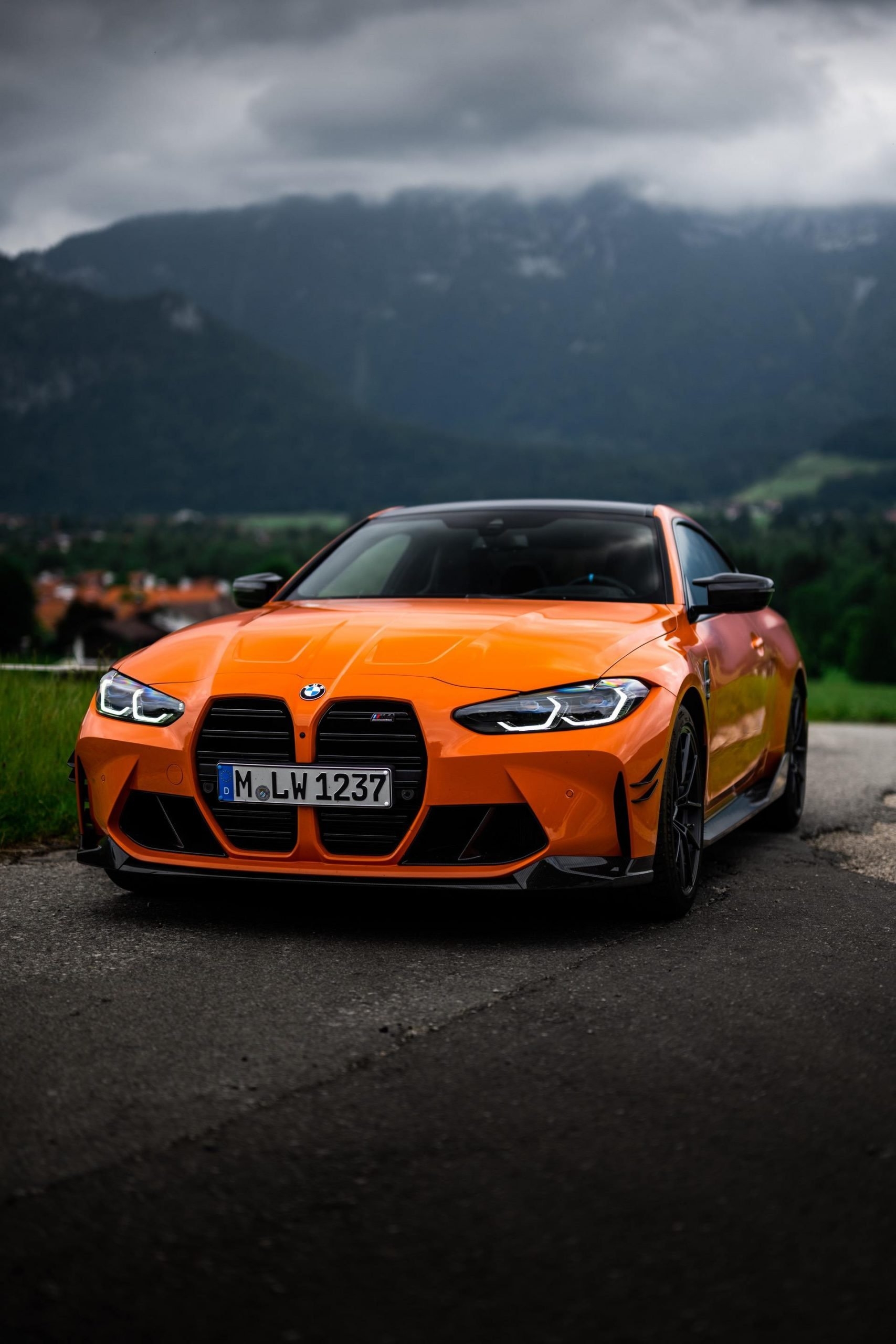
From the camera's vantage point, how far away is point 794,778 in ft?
23.6

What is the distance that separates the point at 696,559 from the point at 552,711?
221 centimetres

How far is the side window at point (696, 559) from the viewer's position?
5938 millimetres

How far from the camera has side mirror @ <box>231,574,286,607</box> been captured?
618 cm

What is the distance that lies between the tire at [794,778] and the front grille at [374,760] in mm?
3012

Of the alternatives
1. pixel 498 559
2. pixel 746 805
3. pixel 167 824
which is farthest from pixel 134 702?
pixel 746 805

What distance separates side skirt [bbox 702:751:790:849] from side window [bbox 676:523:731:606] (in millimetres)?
820

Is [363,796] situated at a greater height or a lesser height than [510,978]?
greater

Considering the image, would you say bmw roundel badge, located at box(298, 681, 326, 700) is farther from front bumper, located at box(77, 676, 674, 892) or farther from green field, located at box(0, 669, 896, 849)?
green field, located at box(0, 669, 896, 849)

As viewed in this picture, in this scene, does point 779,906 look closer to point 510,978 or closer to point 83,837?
point 510,978

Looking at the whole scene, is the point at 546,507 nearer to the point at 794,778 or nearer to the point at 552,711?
the point at 794,778

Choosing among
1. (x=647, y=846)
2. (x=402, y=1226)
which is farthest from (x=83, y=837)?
(x=402, y=1226)

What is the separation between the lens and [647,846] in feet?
14.9

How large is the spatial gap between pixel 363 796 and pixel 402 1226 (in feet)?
6.75

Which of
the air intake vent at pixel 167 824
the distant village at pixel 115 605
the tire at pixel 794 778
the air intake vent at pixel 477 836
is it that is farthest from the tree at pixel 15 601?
the air intake vent at pixel 477 836
